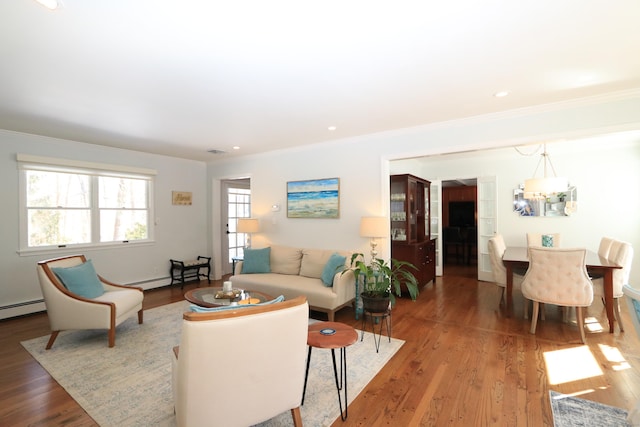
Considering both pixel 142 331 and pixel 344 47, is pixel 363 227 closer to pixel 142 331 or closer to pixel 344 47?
pixel 344 47

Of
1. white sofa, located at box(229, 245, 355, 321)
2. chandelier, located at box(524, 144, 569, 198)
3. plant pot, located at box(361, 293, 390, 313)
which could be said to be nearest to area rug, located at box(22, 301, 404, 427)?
plant pot, located at box(361, 293, 390, 313)

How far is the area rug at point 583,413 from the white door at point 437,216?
172 inches

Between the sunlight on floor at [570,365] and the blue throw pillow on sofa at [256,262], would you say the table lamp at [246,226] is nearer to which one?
the blue throw pillow on sofa at [256,262]

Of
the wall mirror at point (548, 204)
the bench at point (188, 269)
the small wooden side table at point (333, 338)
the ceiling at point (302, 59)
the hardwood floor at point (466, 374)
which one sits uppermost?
the ceiling at point (302, 59)

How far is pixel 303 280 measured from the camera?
166 inches

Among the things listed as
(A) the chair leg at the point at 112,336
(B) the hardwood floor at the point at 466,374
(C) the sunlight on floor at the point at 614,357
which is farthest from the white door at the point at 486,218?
(A) the chair leg at the point at 112,336

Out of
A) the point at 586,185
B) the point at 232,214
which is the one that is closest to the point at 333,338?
the point at 232,214

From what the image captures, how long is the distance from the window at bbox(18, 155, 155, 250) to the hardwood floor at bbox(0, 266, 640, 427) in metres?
1.28

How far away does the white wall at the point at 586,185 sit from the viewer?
490 centimetres

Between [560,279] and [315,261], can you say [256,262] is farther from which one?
[560,279]

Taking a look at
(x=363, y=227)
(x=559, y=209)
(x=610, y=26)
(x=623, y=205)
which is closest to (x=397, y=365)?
(x=363, y=227)

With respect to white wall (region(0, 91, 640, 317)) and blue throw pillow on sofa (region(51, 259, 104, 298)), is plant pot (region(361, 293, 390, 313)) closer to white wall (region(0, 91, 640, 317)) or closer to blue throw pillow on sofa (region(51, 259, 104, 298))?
white wall (region(0, 91, 640, 317))

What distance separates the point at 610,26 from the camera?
183 centimetres

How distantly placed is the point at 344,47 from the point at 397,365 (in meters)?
2.67
